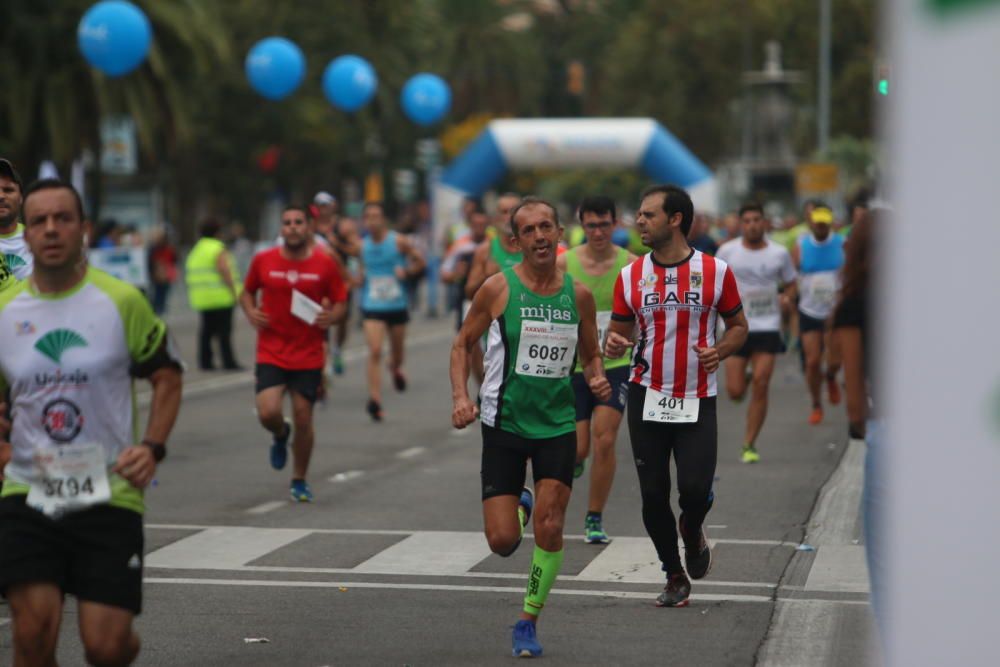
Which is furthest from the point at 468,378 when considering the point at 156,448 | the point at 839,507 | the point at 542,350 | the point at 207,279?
the point at 207,279

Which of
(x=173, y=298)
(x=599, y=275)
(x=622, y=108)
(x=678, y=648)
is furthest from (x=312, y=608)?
(x=622, y=108)

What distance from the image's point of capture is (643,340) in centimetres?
809

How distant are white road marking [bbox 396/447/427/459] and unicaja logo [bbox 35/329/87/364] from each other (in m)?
9.42

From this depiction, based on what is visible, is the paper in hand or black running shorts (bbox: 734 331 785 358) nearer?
the paper in hand

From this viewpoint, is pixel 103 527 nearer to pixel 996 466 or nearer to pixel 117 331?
pixel 117 331

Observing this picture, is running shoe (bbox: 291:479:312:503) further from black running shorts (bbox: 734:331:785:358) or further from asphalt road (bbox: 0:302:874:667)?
black running shorts (bbox: 734:331:785:358)

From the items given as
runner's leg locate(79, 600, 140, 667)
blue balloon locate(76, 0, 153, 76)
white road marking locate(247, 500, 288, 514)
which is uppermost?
blue balloon locate(76, 0, 153, 76)

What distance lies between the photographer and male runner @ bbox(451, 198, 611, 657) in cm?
716

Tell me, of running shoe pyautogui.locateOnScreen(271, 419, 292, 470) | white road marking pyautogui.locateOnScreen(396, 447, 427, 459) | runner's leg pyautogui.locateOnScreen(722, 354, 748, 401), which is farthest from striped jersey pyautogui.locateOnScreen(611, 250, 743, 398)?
white road marking pyautogui.locateOnScreen(396, 447, 427, 459)

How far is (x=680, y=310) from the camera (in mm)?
7930

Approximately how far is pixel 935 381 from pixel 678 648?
4.96m

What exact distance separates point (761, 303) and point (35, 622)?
388 inches

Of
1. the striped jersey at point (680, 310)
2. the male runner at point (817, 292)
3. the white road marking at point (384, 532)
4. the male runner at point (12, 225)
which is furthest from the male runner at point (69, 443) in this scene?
the male runner at point (817, 292)

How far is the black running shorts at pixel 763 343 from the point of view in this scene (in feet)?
46.3
